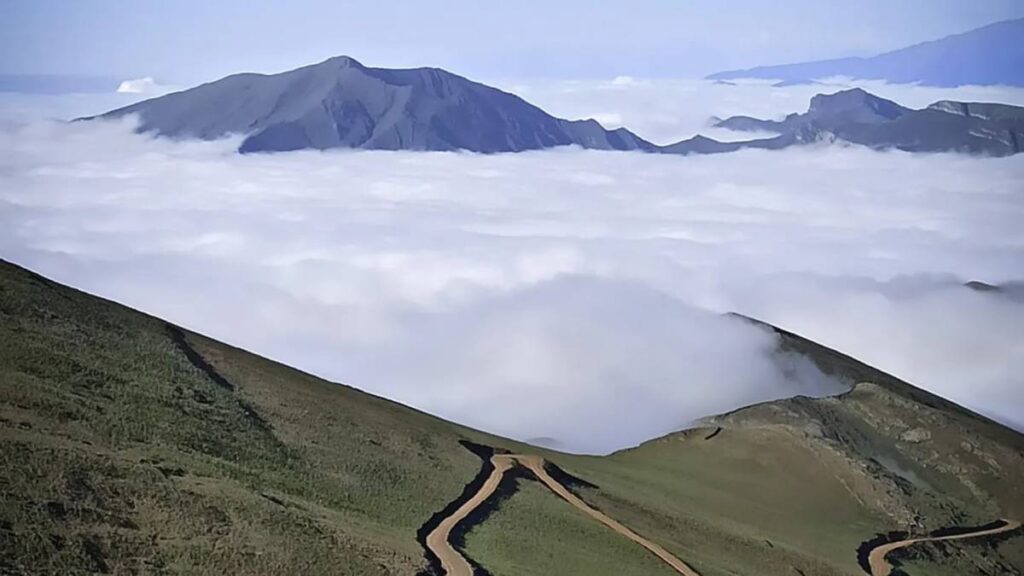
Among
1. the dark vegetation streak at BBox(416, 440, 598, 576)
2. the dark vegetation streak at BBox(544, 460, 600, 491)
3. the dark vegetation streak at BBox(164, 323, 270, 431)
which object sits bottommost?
the dark vegetation streak at BBox(544, 460, 600, 491)

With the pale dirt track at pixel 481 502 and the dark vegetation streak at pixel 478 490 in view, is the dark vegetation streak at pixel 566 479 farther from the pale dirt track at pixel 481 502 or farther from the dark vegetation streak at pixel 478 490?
the pale dirt track at pixel 481 502

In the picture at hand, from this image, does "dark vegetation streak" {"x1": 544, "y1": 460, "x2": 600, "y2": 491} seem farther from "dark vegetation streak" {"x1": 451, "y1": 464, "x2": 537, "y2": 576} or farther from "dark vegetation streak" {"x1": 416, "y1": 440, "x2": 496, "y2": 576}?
"dark vegetation streak" {"x1": 416, "y1": 440, "x2": 496, "y2": 576}

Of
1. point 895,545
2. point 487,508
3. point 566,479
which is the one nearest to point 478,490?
point 487,508

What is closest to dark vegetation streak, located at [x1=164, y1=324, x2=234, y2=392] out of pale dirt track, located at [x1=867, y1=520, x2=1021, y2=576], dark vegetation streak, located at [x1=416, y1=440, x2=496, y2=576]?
dark vegetation streak, located at [x1=416, y1=440, x2=496, y2=576]

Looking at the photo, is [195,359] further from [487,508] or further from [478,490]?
[487,508]

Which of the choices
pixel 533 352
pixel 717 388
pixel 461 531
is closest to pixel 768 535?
pixel 461 531

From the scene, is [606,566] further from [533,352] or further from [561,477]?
[533,352]
